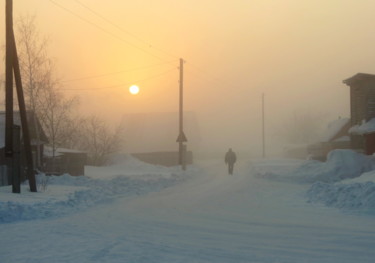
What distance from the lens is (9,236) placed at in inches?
384

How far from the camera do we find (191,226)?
11109 mm

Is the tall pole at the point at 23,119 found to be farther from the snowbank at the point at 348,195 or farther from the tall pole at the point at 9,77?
the snowbank at the point at 348,195

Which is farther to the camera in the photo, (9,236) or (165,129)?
(165,129)

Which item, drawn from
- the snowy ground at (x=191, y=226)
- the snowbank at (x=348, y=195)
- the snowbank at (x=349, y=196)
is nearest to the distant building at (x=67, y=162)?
the snowy ground at (x=191, y=226)

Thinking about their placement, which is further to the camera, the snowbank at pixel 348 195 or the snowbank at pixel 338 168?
the snowbank at pixel 338 168

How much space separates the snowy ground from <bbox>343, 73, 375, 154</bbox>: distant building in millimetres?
15619

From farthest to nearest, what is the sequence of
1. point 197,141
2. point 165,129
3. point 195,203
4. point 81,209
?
point 197,141 → point 165,129 → point 195,203 → point 81,209

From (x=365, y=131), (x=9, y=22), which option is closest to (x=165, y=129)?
(x=365, y=131)

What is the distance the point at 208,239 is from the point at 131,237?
146 cm

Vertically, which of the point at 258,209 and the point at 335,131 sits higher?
the point at 335,131

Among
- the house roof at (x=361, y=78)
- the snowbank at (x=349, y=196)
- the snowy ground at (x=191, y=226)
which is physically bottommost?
the snowy ground at (x=191, y=226)

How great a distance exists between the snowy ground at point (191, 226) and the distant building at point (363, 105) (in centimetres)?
1562

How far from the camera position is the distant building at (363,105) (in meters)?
33.2

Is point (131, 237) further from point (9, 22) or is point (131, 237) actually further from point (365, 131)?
point (365, 131)
